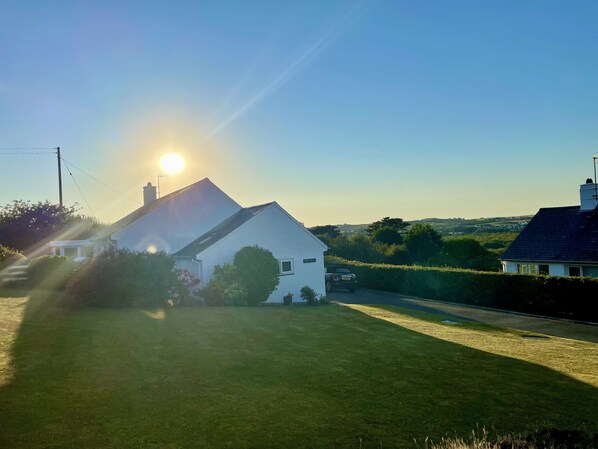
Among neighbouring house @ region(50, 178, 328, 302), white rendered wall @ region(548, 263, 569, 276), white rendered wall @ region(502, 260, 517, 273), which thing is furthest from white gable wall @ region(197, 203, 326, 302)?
white rendered wall @ region(548, 263, 569, 276)

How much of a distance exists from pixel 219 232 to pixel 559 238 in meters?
23.1

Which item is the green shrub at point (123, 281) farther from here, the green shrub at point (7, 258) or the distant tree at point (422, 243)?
the distant tree at point (422, 243)

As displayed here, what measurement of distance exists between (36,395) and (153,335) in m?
5.35

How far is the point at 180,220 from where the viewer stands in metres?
32.0

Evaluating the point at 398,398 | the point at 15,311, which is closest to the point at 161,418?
the point at 398,398

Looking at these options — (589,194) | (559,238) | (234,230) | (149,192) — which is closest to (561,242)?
(559,238)

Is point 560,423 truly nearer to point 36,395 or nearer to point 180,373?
point 180,373

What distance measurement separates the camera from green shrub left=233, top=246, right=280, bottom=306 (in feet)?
79.5

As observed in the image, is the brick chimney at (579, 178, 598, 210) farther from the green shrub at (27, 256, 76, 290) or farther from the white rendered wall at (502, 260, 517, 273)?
the green shrub at (27, 256, 76, 290)

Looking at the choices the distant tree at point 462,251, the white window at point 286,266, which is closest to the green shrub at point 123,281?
the white window at point 286,266

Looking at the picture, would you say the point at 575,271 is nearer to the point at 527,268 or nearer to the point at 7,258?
the point at 527,268

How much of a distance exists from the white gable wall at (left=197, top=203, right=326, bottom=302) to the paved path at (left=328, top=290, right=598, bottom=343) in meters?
3.71

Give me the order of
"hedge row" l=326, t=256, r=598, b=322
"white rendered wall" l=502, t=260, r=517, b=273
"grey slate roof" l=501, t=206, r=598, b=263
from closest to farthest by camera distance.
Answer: "hedge row" l=326, t=256, r=598, b=322
"grey slate roof" l=501, t=206, r=598, b=263
"white rendered wall" l=502, t=260, r=517, b=273

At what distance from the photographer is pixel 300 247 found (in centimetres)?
2847
